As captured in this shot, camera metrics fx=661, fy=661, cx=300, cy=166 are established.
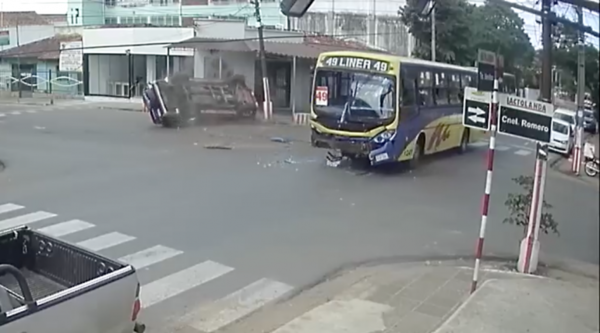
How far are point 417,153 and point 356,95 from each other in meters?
2.30

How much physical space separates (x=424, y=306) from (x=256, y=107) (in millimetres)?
6519

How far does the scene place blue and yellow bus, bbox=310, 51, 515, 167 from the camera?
11.0 metres

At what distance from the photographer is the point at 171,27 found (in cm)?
611

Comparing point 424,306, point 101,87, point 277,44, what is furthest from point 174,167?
point 424,306

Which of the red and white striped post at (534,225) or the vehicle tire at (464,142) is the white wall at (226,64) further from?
the vehicle tire at (464,142)

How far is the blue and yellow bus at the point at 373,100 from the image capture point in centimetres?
1102

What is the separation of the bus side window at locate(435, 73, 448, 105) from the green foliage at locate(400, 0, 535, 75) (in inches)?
210

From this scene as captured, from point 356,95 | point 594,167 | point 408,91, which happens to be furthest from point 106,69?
point 408,91

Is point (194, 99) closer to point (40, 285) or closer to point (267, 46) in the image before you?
point (267, 46)

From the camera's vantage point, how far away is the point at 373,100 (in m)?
11.3

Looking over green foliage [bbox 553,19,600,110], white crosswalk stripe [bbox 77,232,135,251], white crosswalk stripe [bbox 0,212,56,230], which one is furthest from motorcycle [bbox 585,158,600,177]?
white crosswalk stripe [bbox 0,212,56,230]

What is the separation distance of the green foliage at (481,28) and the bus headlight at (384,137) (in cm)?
475

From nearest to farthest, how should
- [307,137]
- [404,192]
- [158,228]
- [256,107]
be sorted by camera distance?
1. [158,228]
2. [404,192]
3. [256,107]
4. [307,137]

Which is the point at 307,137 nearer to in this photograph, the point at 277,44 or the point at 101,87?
the point at 277,44
